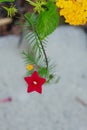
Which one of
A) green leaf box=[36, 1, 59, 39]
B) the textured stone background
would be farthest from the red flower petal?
the textured stone background

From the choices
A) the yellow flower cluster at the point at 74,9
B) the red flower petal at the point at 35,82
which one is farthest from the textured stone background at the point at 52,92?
the yellow flower cluster at the point at 74,9

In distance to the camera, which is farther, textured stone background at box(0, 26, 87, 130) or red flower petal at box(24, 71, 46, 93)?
textured stone background at box(0, 26, 87, 130)

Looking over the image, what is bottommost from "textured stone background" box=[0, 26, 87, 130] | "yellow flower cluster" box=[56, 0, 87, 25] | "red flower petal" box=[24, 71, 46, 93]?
"textured stone background" box=[0, 26, 87, 130]

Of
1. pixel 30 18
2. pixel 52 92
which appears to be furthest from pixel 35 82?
pixel 52 92

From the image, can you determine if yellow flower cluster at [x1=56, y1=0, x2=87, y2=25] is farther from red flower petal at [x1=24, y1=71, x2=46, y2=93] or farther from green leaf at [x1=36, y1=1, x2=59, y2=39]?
red flower petal at [x1=24, y1=71, x2=46, y2=93]

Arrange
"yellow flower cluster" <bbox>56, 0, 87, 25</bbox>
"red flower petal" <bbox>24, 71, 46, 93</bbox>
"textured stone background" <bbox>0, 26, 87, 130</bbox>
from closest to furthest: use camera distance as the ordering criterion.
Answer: "yellow flower cluster" <bbox>56, 0, 87, 25</bbox>
"red flower petal" <bbox>24, 71, 46, 93</bbox>
"textured stone background" <bbox>0, 26, 87, 130</bbox>
